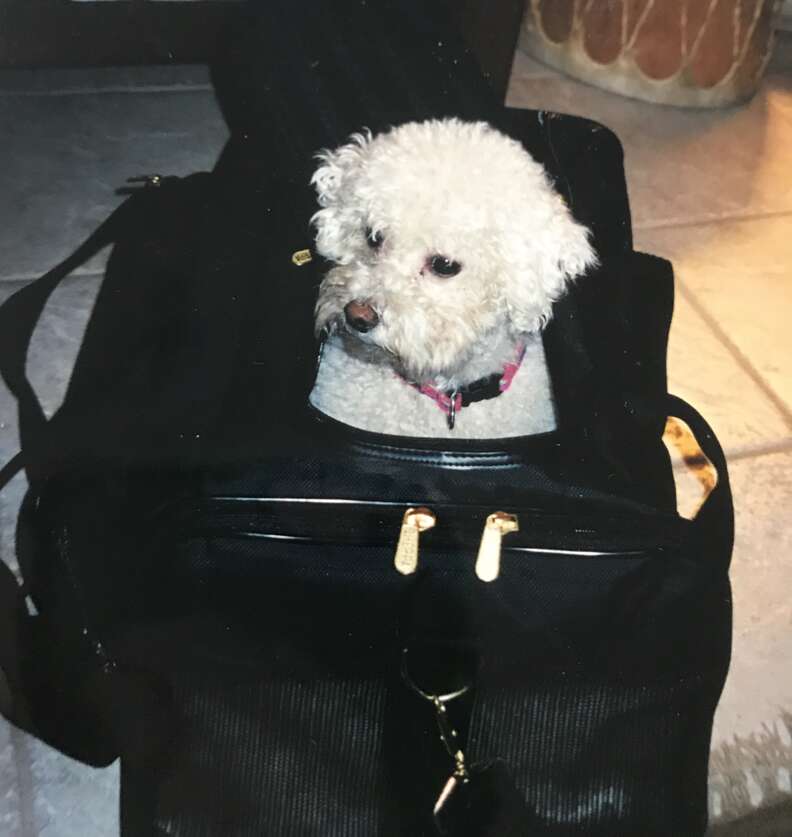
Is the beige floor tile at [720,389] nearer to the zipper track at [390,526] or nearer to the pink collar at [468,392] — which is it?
the pink collar at [468,392]

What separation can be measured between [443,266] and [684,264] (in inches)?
31.5

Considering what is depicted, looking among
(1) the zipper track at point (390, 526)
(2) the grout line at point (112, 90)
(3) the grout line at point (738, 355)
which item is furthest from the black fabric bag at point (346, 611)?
(2) the grout line at point (112, 90)

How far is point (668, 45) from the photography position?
6.57 feet

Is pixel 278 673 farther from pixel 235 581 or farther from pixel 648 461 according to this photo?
pixel 648 461

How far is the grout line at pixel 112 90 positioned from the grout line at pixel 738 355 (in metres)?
1.12

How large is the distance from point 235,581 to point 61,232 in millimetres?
1026

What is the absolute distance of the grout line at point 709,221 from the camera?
1.66m

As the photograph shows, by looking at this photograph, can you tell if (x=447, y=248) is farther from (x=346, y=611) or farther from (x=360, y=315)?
(x=346, y=611)

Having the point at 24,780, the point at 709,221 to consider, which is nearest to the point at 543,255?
the point at 24,780

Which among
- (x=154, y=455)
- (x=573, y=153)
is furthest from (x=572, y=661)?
(x=573, y=153)

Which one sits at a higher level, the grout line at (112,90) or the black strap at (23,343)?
the black strap at (23,343)

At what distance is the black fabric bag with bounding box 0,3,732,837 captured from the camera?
2.28 ft

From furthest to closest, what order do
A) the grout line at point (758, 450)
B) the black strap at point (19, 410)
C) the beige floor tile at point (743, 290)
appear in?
the beige floor tile at point (743, 290) < the grout line at point (758, 450) < the black strap at point (19, 410)

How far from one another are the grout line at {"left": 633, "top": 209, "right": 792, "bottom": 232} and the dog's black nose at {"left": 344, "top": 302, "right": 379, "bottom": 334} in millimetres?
915
